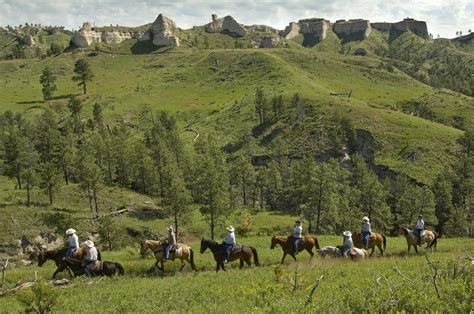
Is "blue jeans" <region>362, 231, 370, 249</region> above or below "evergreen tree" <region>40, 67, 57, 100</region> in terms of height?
below

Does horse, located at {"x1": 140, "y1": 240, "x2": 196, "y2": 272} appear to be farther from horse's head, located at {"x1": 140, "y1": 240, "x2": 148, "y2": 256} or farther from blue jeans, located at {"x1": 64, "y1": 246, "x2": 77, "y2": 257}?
blue jeans, located at {"x1": 64, "y1": 246, "x2": 77, "y2": 257}

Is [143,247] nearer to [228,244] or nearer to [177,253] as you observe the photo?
[177,253]

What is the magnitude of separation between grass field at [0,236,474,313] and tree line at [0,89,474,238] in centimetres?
3132

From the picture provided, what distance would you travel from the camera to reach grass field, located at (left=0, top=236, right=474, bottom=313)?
10.7 meters

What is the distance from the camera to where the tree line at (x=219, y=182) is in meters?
58.5

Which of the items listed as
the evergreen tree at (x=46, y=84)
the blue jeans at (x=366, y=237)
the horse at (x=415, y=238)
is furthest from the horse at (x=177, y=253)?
the evergreen tree at (x=46, y=84)

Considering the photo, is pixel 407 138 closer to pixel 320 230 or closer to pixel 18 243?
pixel 320 230

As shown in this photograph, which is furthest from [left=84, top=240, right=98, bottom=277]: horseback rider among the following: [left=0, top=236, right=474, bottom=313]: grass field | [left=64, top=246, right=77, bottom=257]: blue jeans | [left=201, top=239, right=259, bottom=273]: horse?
[left=201, top=239, right=259, bottom=273]: horse

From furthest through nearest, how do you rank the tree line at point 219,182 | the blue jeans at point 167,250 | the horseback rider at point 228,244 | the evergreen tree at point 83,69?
the evergreen tree at point 83,69 < the tree line at point 219,182 < the horseback rider at point 228,244 < the blue jeans at point 167,250

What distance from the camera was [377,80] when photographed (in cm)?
17688

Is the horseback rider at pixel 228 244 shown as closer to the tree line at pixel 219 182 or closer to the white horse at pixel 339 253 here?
the white horse at pixel 339 253

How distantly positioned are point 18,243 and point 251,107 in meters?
93.8

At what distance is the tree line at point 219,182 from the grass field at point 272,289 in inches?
1233

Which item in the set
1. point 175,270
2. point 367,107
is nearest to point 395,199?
point 367,107
